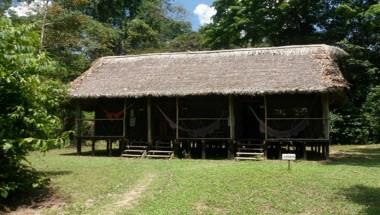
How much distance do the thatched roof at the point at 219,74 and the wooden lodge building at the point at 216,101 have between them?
0.12ft

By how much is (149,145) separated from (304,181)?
28.9 ft

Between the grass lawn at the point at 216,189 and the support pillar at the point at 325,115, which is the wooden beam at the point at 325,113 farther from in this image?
the grass lawn at the point at 216,189

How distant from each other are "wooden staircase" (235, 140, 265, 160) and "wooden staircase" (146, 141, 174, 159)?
2.68 metres

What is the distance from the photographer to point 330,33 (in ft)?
97.5

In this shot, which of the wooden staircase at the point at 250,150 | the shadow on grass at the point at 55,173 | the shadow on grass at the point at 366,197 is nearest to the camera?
the shadow on grass at the point at 366,197

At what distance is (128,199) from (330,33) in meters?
21.6

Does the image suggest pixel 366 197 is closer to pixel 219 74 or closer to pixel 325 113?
pixel 325 113

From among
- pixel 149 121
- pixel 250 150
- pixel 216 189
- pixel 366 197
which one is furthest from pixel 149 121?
pixel 366 197

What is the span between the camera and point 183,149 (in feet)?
67.8

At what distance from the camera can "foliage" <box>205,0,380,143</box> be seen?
2809 centimetres

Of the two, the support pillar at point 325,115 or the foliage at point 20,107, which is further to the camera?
the support pillar at point 325,115

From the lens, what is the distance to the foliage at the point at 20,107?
35.9ft

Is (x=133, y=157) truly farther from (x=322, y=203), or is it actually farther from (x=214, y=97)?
(x=322, y=203)

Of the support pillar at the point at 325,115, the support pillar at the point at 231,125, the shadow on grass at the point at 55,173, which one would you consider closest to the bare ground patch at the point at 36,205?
the shadow on grass at the point at 55,173
